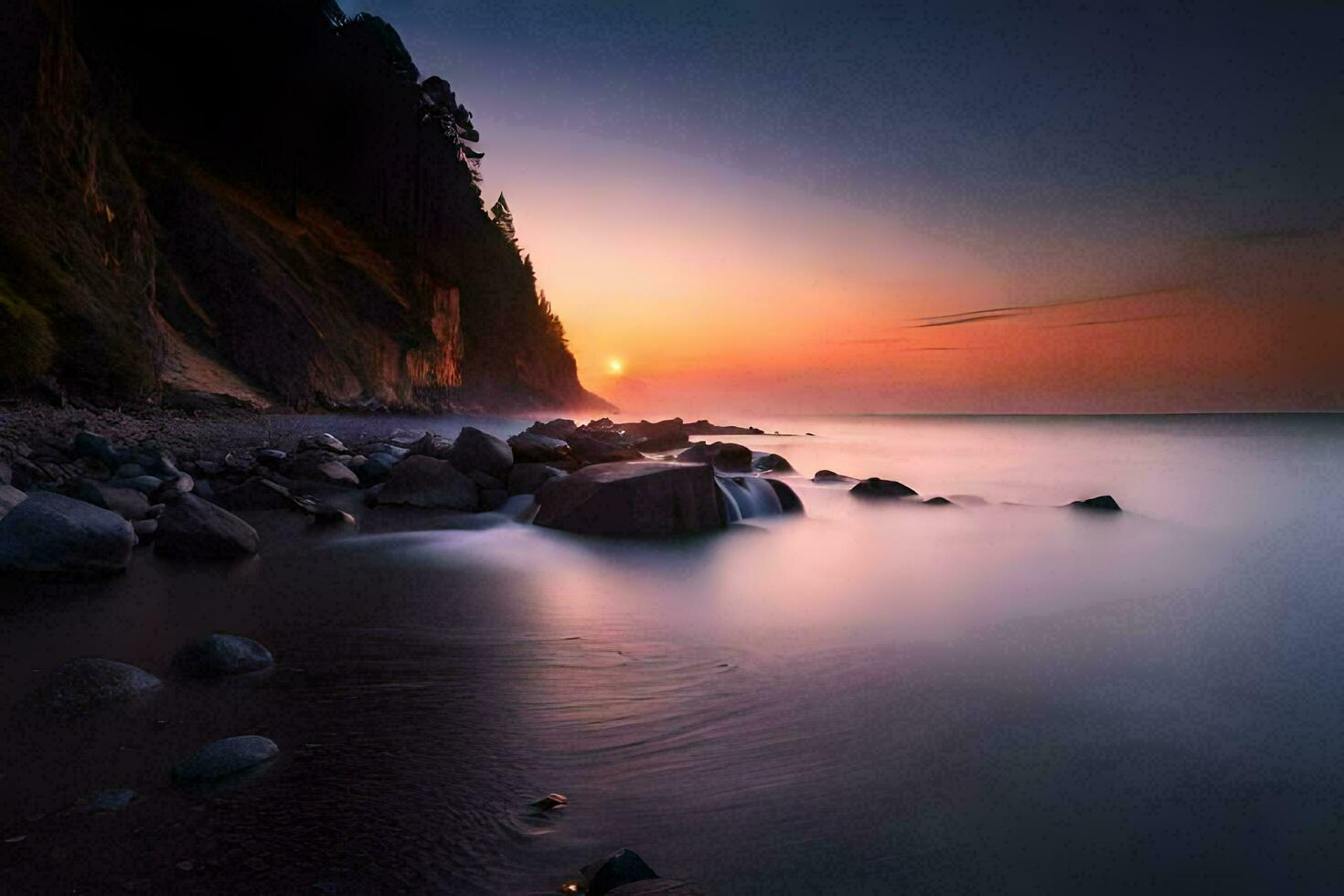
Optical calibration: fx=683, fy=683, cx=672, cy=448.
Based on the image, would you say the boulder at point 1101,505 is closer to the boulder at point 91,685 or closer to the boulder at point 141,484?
the boulder at point 91,685

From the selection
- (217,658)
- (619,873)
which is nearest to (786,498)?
(217,658)

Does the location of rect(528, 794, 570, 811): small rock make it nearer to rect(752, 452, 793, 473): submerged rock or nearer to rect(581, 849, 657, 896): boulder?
rect(581, 849, 657, 896): boulder

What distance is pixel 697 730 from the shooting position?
3.33m

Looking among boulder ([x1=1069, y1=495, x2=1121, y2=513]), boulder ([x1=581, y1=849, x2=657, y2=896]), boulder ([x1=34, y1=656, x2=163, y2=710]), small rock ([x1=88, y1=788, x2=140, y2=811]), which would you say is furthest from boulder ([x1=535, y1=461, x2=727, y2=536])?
boulder ([x1=1069, y1=495, x2=1121, y2=513])

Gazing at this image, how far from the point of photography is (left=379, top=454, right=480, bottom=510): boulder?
10625 mm

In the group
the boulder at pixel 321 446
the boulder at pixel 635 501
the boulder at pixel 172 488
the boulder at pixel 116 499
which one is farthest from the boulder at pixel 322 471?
the boulder at pixel 635 501

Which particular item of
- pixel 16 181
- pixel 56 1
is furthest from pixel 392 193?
pixel 16 181

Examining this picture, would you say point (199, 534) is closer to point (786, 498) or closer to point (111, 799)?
point (111, 799)

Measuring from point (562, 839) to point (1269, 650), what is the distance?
5667 millimetres

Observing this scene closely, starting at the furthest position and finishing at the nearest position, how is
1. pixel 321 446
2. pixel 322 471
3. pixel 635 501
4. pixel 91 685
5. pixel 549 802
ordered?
pixel 321 446
pixel 322 471
pixel 635 501
pixel 91 685
pixel 549 802

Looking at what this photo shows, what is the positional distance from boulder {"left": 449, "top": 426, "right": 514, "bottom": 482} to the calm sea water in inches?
164

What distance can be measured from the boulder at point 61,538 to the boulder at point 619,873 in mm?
5784

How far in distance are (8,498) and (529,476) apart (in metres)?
6.37

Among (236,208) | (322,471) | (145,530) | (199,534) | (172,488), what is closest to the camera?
(199,534)
